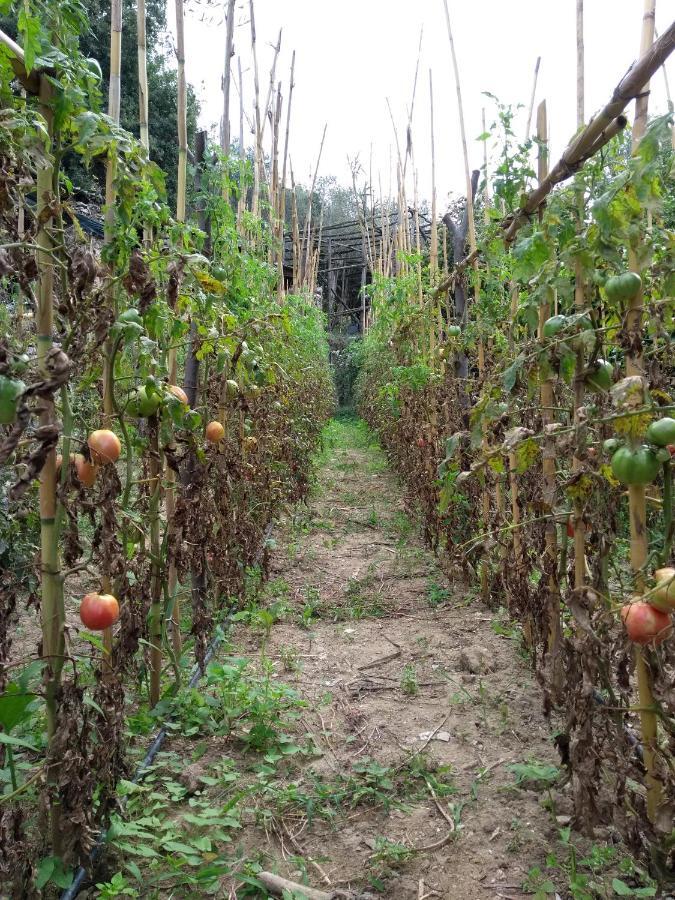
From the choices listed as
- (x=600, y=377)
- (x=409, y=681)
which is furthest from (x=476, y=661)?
(x=600, y=377)

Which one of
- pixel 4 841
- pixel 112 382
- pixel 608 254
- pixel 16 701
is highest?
pixel 608 254

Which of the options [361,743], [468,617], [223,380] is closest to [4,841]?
[361,743]

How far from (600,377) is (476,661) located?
1560 millimetres

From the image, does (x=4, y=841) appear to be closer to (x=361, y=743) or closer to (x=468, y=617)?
(x=361, y=743)

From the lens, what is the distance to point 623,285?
49.6 inches

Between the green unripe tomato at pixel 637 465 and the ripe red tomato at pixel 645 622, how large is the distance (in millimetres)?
222

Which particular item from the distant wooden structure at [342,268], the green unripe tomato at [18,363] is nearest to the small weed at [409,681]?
the green unripe tomato at [18,363]

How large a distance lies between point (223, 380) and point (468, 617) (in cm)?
169

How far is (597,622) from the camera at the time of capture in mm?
1338

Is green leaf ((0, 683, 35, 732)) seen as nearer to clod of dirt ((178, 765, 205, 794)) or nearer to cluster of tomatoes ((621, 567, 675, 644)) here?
clod of dirt ((178, 765, 205, 794))

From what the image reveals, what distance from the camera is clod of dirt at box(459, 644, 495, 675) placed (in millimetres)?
2582

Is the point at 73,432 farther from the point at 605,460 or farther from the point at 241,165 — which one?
the point at 241,165

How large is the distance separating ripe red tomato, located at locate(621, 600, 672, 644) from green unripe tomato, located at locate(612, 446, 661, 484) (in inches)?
8.7

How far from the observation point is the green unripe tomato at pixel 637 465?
3.75ft
